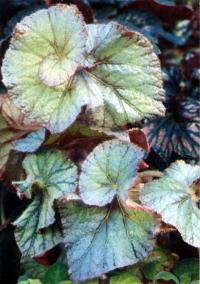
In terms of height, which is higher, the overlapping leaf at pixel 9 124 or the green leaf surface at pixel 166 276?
the overlapping leaf at pixel 9 124

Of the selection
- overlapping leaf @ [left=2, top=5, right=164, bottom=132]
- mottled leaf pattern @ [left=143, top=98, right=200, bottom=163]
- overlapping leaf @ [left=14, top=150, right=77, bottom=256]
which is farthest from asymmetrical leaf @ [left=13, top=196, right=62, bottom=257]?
mottled leaf pattern @ [left=143, top=98, right=200, bottom=163]

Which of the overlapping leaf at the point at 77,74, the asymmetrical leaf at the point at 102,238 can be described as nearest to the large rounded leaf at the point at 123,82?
the overlapping leaf at the point at 77,74

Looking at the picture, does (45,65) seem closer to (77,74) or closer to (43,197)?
(77,74)

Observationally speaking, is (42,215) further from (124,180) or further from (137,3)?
(137,3)

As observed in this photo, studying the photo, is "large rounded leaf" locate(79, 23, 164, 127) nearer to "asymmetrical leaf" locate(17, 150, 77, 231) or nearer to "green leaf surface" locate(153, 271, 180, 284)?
"asymmetrical leaf" locate(17, 150, 77, 231)

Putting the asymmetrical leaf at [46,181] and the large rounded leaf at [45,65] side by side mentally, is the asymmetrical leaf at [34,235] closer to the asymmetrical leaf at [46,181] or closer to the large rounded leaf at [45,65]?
the asymmetrical leaf at [46,181]

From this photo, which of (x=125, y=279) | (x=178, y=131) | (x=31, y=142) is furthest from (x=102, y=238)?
(x=178, y=131)

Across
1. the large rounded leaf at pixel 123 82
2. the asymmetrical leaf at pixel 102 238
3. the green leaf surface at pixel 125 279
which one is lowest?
the green leaf surface at pixel 125 279

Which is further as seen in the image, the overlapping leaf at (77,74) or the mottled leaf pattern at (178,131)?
the mottled leaf pattern at (178,131)
